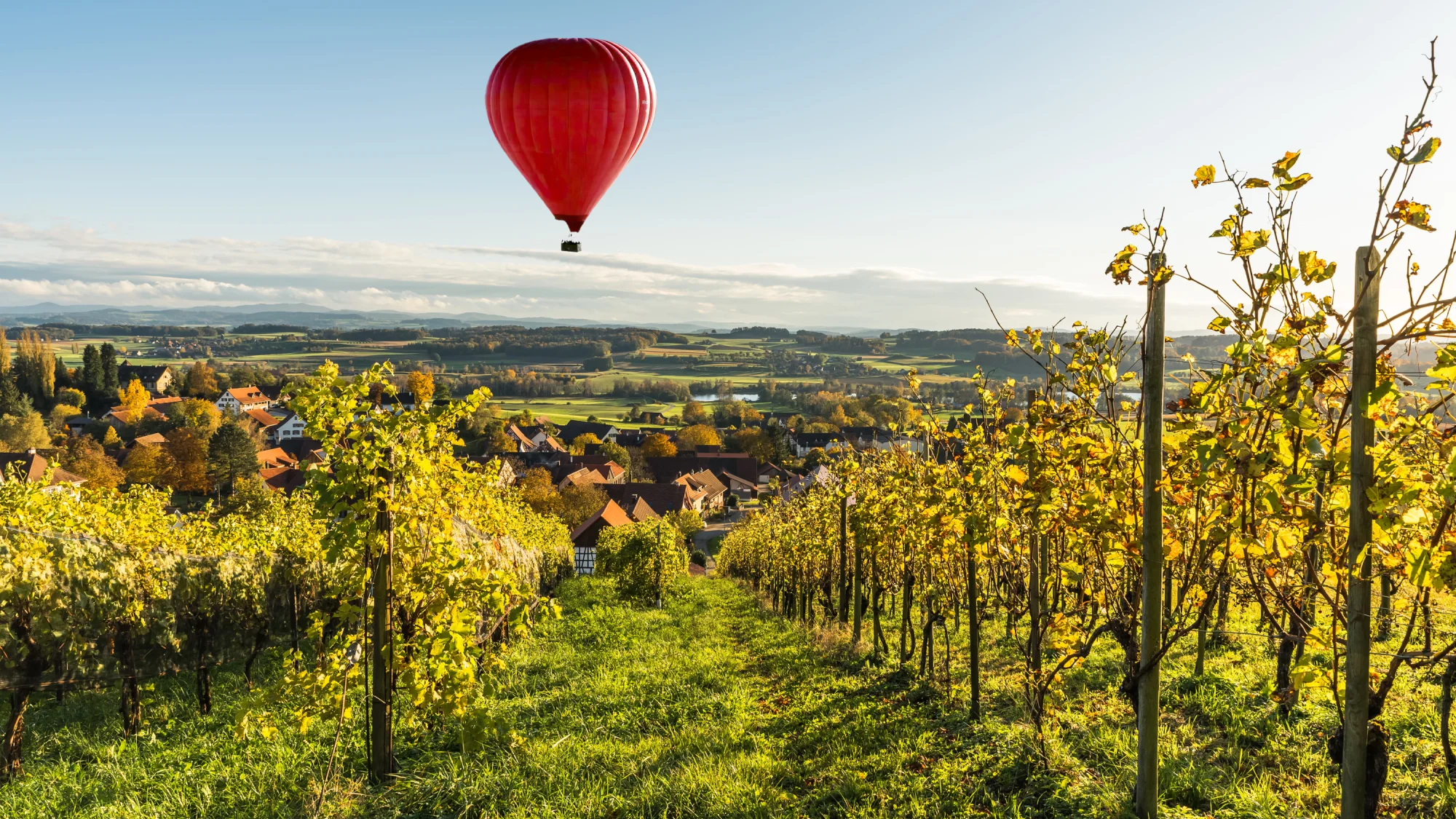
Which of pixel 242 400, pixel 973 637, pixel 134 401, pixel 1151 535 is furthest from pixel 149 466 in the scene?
pixel 1151 535

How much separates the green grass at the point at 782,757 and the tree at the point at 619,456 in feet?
204

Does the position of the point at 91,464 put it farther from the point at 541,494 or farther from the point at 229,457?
the point at 541,494

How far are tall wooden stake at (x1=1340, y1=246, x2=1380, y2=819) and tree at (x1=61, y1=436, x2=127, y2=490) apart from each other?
5484 centimetres

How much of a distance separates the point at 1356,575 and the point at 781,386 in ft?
443

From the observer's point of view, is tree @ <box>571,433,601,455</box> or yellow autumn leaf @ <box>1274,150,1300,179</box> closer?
yellow autumn leaf @ <box>1274,150,1300,179</box>

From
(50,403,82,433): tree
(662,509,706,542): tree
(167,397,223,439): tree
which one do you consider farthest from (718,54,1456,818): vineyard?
(50,403,82,433): tree

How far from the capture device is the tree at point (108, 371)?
275 ft

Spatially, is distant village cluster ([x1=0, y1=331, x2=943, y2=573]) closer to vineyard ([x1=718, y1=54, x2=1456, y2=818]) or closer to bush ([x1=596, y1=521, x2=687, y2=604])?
bush ([x1=596, y1=521, x2=687, y2=604])

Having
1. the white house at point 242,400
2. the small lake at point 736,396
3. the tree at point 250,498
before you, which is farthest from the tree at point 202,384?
the small lake at point 736,396

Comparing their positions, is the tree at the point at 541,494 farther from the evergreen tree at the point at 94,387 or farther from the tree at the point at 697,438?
the evergreen tree at the point at 94,387

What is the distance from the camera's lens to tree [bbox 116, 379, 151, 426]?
245 ft

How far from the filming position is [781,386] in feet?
450

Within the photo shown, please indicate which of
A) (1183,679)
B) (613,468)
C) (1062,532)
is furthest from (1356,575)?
(613,468)

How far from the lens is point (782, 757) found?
571 cm
